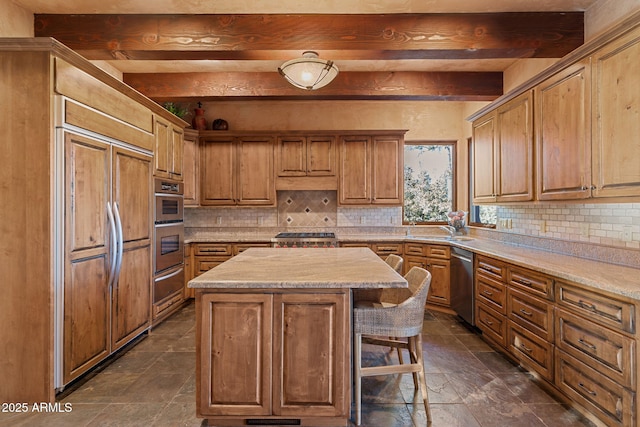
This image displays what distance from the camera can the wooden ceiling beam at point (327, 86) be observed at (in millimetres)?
4242

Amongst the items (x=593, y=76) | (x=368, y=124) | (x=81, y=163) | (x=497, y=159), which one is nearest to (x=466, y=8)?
(x=593, y=76)

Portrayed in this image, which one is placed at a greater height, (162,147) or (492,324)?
(162,147)

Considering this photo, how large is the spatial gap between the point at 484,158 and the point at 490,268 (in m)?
1.37

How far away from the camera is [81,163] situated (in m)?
2.46

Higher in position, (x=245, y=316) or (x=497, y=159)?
(x=497, y=159)

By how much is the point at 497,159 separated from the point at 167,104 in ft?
14.5

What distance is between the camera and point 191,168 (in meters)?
4.90

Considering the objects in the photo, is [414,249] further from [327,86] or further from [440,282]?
[327,86]

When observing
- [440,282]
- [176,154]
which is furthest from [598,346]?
[176,154]

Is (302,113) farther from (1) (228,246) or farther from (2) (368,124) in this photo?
(1) (228,246)

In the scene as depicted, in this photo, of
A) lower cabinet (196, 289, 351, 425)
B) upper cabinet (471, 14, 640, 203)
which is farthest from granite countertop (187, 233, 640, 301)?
lower cabinet (196, 289, 351, 425)

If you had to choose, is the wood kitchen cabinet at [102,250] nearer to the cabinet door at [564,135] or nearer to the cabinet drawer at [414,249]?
the cabinet drawer at [414,249]

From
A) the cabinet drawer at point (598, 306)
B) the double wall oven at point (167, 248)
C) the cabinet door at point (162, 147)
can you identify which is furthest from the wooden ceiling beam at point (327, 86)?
the cabinet drawer at point (598, 306)

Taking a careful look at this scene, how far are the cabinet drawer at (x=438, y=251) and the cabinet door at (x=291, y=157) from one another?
2.05 meters
